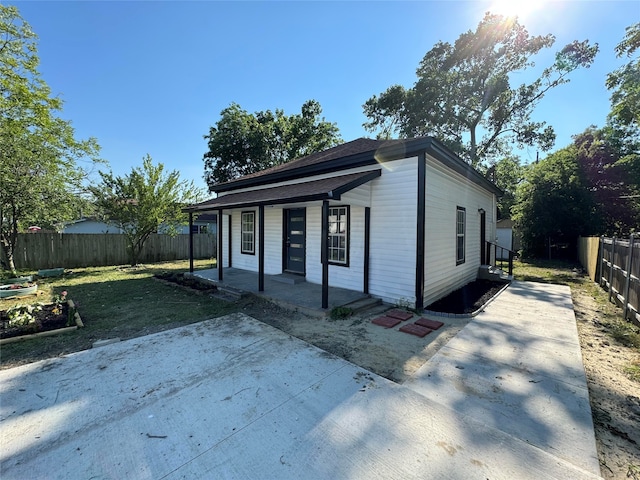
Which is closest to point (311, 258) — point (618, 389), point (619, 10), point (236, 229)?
point (236, 229)

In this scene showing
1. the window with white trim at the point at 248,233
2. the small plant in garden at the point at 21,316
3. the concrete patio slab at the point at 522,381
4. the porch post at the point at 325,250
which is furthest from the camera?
the window with white trim at the point at 248,233

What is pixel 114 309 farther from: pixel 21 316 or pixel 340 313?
pixel 340 313

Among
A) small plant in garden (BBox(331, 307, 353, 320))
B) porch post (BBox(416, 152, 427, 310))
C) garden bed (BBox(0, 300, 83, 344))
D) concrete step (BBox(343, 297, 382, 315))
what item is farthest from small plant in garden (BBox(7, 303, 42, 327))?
porch post (BBox(416, 152, 427, 310))

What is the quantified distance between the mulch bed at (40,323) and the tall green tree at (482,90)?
2141 cm

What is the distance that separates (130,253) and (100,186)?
3240 mm

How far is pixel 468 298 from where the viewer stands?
23.6 ft

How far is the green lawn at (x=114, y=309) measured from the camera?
4000 millimetres

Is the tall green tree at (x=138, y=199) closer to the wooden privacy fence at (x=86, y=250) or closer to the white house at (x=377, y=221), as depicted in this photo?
the wooden privacy fence at (x=86, y=250)

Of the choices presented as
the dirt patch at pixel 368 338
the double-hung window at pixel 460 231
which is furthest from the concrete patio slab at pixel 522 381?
the double-hung window at pixel 460 231

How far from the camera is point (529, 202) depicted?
16906 millimetres

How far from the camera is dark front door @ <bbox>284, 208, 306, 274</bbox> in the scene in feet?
26.9

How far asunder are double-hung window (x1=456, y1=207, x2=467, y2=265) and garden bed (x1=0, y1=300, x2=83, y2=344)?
9044 mm

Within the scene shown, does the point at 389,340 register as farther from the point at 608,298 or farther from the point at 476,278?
the point at 476,278

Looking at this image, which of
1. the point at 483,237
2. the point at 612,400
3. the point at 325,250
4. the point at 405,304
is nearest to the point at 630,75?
the point at 483,237
